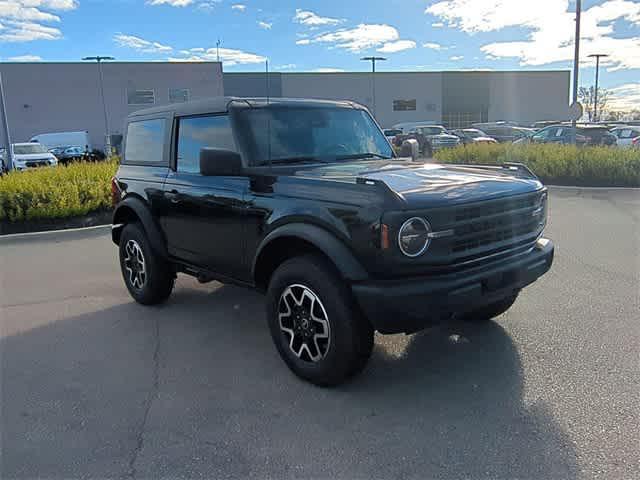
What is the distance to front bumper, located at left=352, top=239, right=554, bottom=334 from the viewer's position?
306 centimetres

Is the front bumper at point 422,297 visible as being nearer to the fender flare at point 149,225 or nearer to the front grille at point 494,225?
the front grille at point 494,225

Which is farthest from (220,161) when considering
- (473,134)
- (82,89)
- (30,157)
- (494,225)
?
(82,89)

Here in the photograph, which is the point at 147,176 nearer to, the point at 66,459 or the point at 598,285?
the point at 66,459

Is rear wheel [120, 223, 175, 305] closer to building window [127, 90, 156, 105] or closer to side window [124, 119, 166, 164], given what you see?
side window [124, 119, 166, 164]

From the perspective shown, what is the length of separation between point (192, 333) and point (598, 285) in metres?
4.10

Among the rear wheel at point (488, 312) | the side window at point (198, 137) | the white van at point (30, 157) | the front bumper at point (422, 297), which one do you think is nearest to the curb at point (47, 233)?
the side window at point (198, 137)

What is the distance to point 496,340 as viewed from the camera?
4.29 meters

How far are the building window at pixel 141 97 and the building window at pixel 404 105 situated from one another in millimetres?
25005

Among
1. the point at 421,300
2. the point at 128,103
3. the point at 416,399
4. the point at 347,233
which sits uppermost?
the point at 128,103

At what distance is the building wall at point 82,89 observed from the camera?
4169cm

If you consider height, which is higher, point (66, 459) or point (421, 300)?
point (421, 300)

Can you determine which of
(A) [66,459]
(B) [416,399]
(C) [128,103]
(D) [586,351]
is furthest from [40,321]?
(C) [128,103]

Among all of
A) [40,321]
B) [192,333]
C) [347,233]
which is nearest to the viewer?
Answer: [347,233]

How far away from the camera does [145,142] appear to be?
17.8 ft
